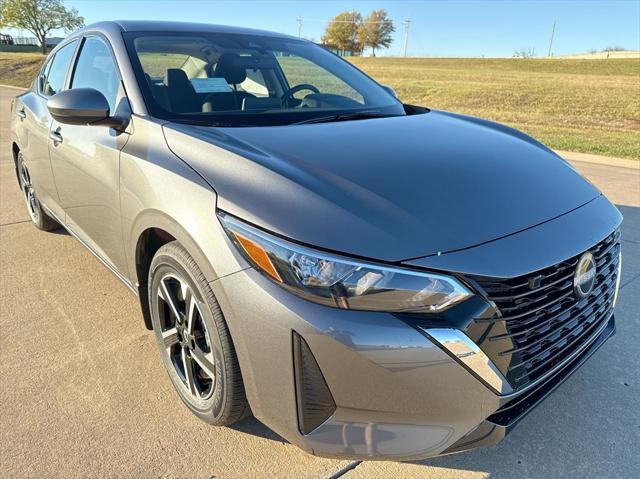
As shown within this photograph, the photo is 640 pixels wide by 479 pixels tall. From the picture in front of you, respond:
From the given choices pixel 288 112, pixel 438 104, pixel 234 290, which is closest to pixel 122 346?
pixel 234 290

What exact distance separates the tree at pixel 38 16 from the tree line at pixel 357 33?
5005 centimetres

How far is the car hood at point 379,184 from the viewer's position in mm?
1659

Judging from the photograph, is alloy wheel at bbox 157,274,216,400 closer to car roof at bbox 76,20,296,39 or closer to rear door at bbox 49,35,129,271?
rear door at bbox 49,35,129,271

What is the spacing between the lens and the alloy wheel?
2053 mm

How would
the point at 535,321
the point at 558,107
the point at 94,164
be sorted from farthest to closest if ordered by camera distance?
1. the point at 558,107
2. the point at 94,164
3. the point at 535,321

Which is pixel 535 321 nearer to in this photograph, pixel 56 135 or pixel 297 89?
pixel 297 89

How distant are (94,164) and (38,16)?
69713 mm

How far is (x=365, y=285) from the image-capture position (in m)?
1.57

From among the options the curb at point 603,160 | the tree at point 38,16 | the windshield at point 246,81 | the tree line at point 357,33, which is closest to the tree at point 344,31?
the tree line at point 357,33

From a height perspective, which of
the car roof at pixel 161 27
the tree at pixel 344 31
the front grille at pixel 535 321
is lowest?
the front grille at pixel 535 321

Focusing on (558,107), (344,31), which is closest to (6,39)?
(344,31)

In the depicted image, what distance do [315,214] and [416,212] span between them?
14.1 inches

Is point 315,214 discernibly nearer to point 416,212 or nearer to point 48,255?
point 416,212

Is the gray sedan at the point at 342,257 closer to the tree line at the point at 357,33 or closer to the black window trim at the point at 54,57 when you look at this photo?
the black window trim at the point at 54,57
